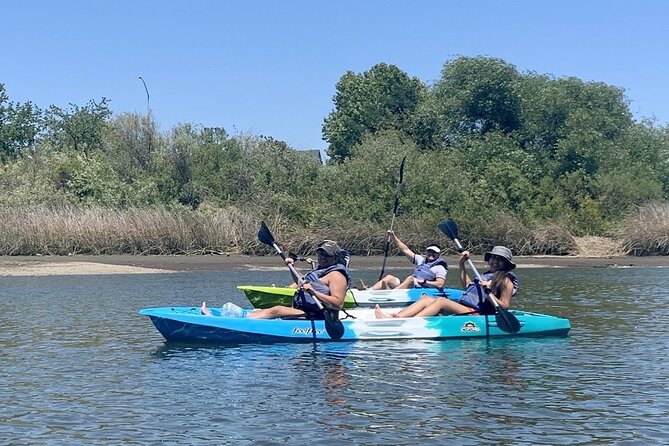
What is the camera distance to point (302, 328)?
15.3m

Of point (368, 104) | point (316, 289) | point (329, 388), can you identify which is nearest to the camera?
point (329, 388)

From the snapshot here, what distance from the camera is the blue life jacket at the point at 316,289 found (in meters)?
15.2

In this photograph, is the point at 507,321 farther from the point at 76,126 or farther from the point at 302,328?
the point at 76,126

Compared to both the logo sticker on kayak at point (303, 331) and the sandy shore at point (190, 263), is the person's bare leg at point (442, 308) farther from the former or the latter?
the sandy shore at point (190, 263)

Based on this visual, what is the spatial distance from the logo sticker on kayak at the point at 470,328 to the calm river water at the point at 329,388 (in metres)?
0.36

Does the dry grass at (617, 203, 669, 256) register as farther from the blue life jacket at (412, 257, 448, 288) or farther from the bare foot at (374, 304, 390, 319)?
the bare foot at (374, 304, 390, 319)

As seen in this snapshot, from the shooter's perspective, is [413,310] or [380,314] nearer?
[413,310]

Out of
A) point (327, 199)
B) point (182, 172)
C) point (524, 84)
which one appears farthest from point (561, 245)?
point (182, 172)

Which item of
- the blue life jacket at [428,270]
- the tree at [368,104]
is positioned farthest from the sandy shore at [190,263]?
the tree at [368,104]

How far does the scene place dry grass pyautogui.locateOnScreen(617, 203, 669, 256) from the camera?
36656 mm

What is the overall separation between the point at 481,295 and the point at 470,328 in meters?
0.61

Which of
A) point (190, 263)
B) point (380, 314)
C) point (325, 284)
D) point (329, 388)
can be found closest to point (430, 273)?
point (380, 314)

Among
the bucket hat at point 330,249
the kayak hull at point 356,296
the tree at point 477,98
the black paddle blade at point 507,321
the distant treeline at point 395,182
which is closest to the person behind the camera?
the bucket hat at point 330,249

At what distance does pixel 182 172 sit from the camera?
44344 mm
